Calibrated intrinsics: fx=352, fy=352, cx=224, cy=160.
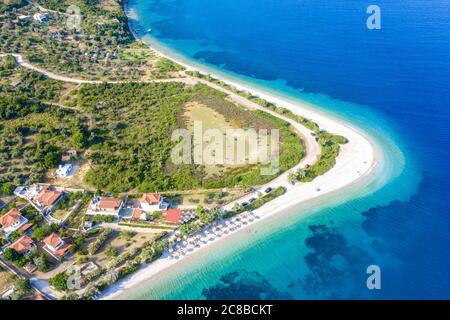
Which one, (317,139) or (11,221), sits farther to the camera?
(317,139)

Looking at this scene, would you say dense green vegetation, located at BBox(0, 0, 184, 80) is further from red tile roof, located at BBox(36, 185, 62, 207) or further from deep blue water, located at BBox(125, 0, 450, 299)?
red tile roof, located at BBox(36, 185, 62, 207)

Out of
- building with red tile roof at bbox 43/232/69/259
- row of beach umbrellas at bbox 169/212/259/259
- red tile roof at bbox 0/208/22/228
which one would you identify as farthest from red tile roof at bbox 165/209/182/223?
red tile roof at bbox 0/208/22/228

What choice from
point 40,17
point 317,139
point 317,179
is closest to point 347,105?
point 317,139

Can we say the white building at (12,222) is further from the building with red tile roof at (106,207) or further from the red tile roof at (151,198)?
the red tile roof at (151,198)

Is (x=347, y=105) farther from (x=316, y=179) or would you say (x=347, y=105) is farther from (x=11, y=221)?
(x=11, y=221)

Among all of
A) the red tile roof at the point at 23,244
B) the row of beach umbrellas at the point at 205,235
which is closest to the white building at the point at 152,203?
the row of beach umbrellas at the point at 205,235
